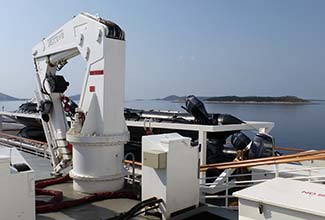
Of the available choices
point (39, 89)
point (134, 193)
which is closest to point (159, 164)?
point (134, 193)

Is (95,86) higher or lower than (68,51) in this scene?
lower

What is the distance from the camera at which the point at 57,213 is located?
14.6 ft

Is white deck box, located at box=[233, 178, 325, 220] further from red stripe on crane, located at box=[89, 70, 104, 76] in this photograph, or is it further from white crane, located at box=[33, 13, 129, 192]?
red stripe on crane, located at box=[89, 70, 104, 76]

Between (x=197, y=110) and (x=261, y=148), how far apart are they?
2213 mm

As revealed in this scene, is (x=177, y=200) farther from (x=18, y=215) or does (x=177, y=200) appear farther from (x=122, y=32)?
(x=122, y=32)

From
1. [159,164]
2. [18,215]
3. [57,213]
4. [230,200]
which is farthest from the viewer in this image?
[230,200]

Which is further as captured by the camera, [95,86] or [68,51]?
[68,51]

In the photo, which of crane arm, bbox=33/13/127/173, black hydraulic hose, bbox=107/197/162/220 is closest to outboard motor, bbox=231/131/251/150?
crane arm, bbox=33/13/127/173

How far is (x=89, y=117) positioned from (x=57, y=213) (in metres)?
1.62

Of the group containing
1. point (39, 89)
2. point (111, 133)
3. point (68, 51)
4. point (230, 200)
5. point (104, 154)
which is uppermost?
point (68, 51)

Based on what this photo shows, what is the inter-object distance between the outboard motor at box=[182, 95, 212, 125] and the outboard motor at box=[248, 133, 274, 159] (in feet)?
5.32

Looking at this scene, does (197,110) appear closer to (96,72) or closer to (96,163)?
(96,72)

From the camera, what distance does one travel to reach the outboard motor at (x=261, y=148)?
6.21 metres

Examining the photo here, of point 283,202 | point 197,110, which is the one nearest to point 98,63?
point 197,110
